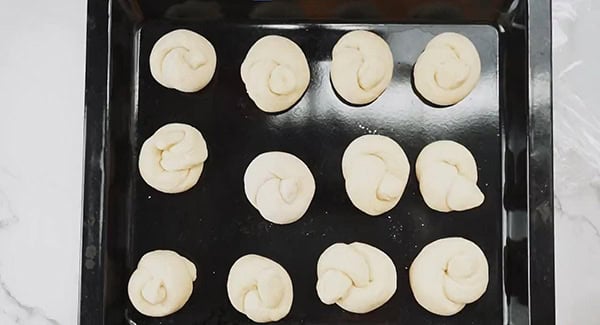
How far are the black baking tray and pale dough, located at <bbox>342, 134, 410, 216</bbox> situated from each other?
0.03m

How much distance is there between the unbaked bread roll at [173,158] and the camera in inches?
43.4

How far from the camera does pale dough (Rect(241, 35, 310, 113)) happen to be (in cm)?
110

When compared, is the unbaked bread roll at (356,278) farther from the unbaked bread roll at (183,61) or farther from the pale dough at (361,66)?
the unbaked bread roll at (183,61)

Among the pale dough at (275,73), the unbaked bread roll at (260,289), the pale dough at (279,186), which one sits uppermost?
the pale dough at (275,73)

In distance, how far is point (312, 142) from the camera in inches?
45.3

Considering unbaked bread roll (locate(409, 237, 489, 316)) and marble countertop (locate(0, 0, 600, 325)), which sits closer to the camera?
unbaked bread roll (locate(409, 237, 489, 316))

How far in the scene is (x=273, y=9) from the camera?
1.13m

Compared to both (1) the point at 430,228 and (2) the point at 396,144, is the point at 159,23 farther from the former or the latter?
(1) the point at 430,228

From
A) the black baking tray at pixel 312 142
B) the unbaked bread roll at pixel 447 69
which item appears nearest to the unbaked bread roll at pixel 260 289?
the black baking tray at pixel 312 142

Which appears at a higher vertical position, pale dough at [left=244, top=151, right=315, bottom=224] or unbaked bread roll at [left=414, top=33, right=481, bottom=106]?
unbaked bread roll at [left=414, top=33, right=481, bottom=106]

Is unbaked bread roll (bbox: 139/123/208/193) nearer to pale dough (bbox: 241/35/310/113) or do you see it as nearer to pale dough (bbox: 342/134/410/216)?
pale dough (bbox: 241/35/310/113)

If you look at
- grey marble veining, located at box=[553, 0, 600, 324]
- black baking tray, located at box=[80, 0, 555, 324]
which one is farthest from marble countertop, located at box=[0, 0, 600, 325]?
black baking tray, located at box=[80, 0, 555, 324]

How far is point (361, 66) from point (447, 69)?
5.3 inches

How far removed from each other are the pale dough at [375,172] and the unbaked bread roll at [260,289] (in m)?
0.17
